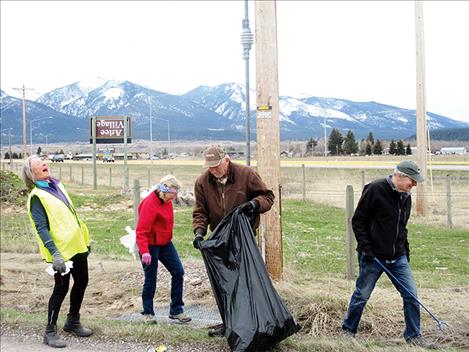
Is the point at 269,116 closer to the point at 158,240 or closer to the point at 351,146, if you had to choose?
the point at 158,240

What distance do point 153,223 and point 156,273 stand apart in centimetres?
57

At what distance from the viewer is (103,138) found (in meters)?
29.8

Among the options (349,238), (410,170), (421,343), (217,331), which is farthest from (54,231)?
(349,238)

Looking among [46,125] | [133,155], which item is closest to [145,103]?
[46,125]

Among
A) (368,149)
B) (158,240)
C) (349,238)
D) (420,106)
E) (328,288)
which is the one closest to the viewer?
(158,240)

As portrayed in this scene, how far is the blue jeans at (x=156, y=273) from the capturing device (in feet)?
19.7

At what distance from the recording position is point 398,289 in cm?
518

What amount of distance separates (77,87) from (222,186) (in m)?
119

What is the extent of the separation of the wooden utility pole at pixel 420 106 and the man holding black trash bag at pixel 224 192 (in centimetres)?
999

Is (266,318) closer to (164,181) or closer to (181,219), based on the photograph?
(164,181)

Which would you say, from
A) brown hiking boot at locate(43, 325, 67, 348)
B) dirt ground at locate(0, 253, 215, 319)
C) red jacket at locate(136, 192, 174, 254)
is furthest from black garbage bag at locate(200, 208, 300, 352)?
dirt ground at locate(0, 253, 215, 319)

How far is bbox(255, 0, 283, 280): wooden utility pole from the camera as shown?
641 centimetres

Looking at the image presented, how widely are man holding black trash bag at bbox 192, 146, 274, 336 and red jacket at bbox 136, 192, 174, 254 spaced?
1.73 feet

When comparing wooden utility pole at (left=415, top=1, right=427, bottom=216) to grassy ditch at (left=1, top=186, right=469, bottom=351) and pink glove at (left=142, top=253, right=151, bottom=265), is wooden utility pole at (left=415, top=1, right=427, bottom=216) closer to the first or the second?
grassy ditch at (left=1, top=186, right=469, bottom=351)
